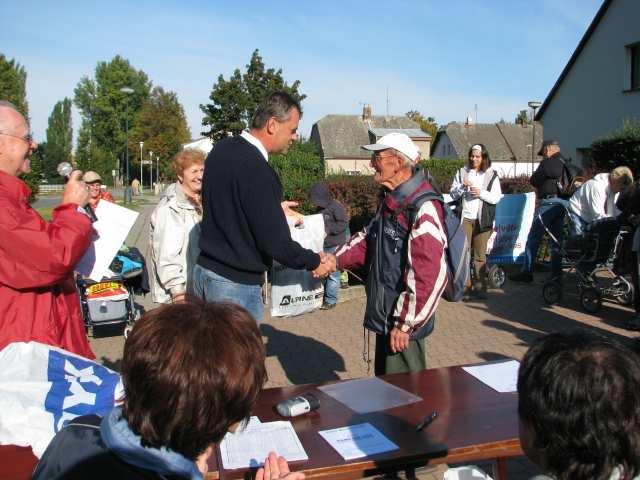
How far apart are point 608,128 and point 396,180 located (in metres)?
20.3

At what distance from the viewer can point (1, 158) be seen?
272cm

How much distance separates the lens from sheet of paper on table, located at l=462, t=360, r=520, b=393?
292 centimetres

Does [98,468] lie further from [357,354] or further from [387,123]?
[387,123]

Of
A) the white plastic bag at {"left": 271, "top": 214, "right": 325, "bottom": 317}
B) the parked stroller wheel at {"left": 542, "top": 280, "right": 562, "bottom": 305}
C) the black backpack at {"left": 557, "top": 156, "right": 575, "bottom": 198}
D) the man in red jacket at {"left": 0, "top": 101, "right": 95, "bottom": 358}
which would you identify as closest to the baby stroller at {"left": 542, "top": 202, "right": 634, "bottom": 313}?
the parked stroller wheel at {"left": 542, "top": 280, "right": 562, "bottom": 305}

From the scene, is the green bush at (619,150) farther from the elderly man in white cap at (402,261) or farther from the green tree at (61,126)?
the green tree at (61,126)

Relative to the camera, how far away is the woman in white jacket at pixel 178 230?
14.4 feet

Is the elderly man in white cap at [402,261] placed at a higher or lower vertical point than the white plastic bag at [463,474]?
higher

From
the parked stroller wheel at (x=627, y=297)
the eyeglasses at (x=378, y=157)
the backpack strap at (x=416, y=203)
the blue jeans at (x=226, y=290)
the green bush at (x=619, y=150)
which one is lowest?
the parked stroller wheel at (x=627, y=297)

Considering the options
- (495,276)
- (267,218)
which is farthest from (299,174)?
(267,218)

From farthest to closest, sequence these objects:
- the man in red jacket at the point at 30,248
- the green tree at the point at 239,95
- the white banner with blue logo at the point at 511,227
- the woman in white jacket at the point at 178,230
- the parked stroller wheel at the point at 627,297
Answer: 1. the green tree at the point at 239,95
2. the white banner with blue logo at the point at 511,227
3. the parked stroller wheel at the point at 627,297
4. the woman in white jacket at the point at 178,230
5. the man in red jacket at the point at 30,248

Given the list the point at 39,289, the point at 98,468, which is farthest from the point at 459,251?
the point at 98,468

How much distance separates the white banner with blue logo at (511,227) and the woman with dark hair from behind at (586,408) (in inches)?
317

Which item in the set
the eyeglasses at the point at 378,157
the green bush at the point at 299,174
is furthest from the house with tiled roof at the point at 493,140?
the eyeglasses at the point at 378,157

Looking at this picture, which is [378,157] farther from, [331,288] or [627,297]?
[627,297]
